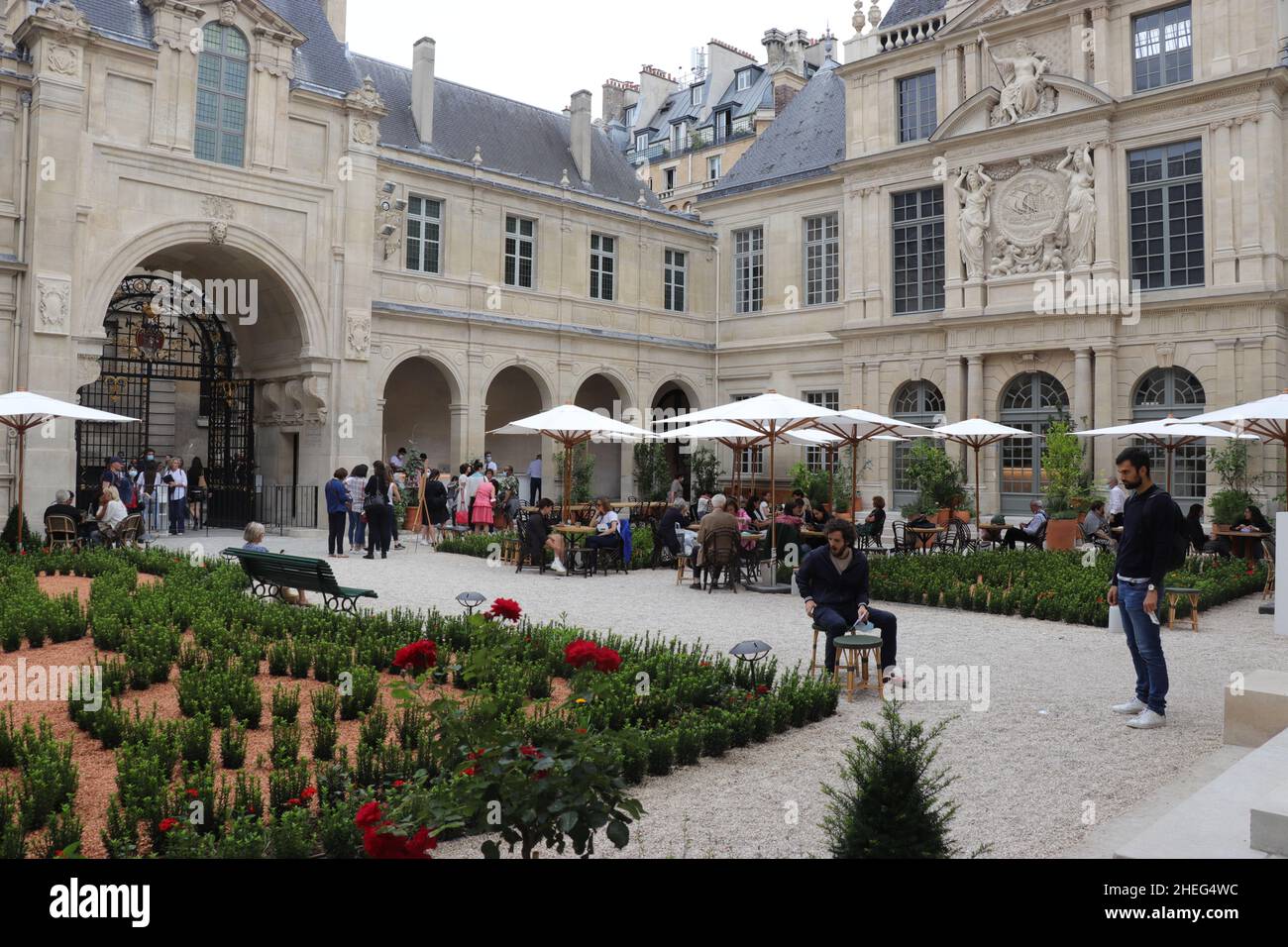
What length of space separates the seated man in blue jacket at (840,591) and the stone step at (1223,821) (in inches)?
124

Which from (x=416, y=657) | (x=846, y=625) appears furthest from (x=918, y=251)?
(x=416, y=657)

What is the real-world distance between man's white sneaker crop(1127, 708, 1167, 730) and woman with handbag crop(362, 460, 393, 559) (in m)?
12.9

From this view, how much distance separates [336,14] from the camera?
2527 centimetres

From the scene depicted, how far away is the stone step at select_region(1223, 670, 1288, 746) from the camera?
19.7 feet

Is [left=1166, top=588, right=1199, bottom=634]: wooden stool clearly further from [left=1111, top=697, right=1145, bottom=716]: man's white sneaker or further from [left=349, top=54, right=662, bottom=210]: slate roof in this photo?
[left=349, top=54, right=662, bottom=210]: slate roof

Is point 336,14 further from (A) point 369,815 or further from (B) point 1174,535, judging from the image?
(A) point 369,815

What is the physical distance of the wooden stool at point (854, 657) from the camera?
732 cm

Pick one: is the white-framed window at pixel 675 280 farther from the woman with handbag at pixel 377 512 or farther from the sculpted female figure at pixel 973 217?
the woman with handbag at pixel 377 512

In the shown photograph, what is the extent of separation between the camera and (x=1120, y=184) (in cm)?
2375

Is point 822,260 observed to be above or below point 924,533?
above

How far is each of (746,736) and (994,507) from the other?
69.1 feet

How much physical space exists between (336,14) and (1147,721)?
25527 mm

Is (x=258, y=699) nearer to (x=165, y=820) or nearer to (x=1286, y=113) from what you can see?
(x=165, y=820)

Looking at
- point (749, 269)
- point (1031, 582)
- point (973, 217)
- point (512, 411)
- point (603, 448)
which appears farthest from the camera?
point (603, 448)
